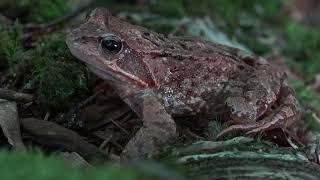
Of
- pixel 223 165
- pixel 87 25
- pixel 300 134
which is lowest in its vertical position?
pixel 300 134

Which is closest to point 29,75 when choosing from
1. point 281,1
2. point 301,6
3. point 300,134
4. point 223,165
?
point 223,165

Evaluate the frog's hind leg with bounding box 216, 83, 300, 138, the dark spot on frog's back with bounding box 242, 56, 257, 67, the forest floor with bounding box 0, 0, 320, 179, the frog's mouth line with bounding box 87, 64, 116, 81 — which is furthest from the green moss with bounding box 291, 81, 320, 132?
the frog's mouth line with bounding box 87, 64, 116, 81

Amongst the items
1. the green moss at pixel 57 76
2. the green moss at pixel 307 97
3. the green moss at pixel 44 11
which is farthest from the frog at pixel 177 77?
the green moss at pixel 44 11

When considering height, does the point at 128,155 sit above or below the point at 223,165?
below

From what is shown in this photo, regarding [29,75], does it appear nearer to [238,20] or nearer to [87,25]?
[87,25]

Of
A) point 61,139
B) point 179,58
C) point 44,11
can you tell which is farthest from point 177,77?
point 44,11

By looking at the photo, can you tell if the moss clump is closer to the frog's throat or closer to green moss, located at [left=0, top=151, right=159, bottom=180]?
the frog's throat

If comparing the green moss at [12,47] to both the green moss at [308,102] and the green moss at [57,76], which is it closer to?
the green moss at [57,76]

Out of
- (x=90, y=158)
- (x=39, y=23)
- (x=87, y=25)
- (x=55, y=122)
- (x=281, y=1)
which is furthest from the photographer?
(x=281, y=1)
